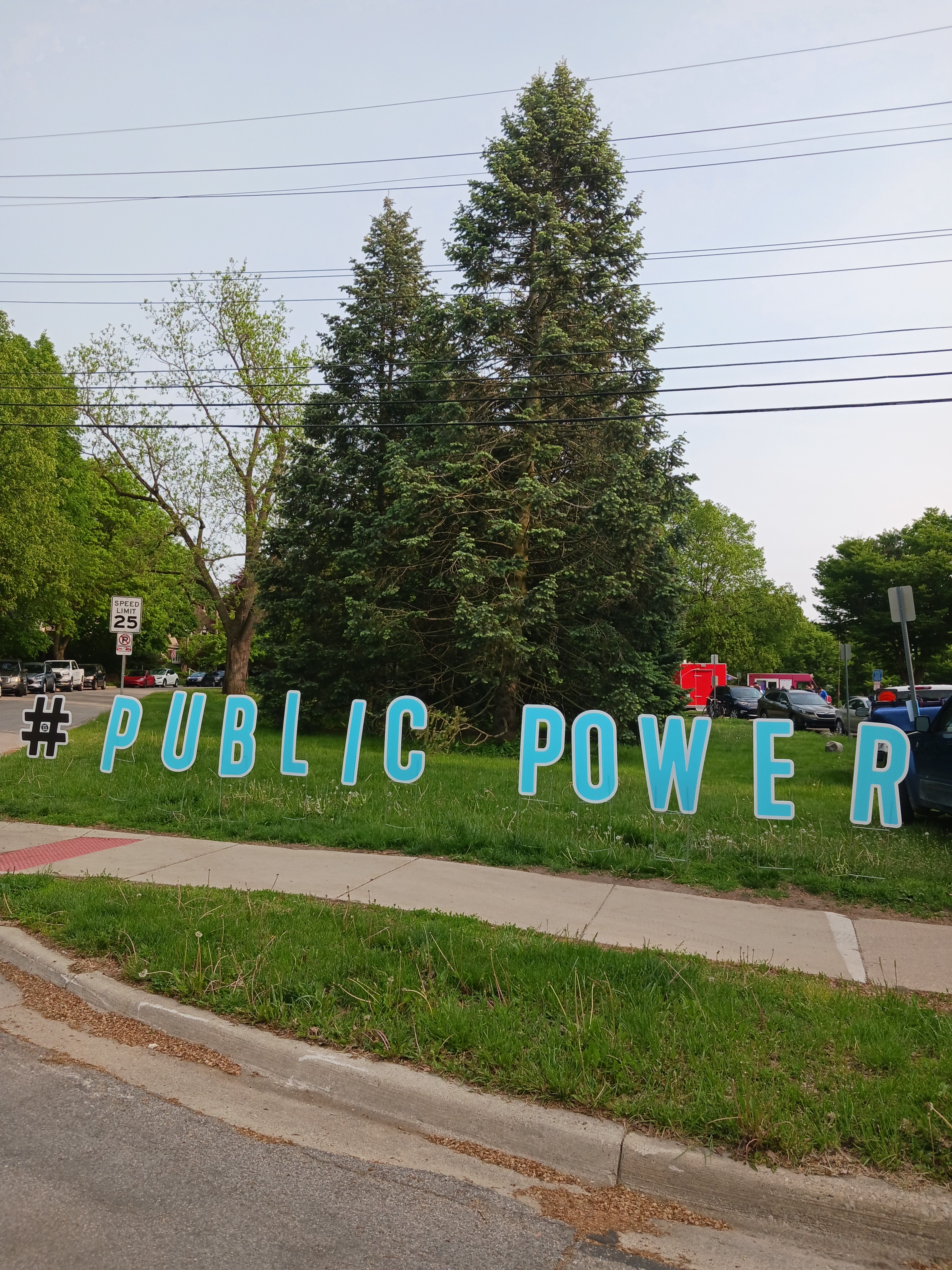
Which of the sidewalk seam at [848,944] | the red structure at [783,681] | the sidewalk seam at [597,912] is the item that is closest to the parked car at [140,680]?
the red structure at [783,681]

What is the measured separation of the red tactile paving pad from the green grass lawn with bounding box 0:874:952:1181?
2.18 m

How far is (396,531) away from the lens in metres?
21.3

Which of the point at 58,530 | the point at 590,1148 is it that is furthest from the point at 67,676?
the point at 590,1148

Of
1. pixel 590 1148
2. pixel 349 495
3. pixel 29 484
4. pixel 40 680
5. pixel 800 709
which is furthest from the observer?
pixel 40 680

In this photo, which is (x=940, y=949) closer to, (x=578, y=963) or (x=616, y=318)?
(x=578, y=963)

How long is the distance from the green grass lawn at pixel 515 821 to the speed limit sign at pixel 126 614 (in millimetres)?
2428

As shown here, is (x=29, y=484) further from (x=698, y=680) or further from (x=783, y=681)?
(x=783, y=681)

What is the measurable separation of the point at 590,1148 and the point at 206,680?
81829 mm

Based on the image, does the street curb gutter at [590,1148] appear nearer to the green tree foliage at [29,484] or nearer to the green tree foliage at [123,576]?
the green tree foliage at [123,576]

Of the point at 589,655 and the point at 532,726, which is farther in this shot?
the point at 589,655

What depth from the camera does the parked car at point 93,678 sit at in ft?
198

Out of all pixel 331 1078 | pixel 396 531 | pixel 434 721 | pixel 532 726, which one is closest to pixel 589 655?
pixel 434 721

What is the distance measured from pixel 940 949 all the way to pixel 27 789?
1166 centimetres

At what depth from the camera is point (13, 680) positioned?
4625 cm
